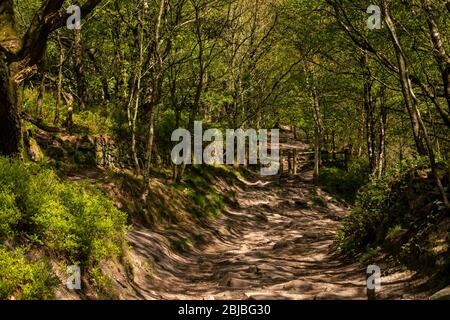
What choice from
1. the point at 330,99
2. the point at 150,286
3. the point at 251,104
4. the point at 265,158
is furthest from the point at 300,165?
the point at 150,286

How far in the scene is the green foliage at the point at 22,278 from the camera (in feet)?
20.5

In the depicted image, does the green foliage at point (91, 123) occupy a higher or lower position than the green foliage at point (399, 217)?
higher

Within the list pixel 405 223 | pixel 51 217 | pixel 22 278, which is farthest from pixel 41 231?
pixel 405 223

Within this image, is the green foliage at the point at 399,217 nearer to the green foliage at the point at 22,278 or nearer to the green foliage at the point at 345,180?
the green foliage at the point at 22,278

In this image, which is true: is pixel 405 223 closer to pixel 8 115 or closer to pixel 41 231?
pixel 41 231

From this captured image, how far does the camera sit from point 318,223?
22328 mm

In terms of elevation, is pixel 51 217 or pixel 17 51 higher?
pixel 17 51

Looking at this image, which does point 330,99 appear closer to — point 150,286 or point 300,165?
point 300,165

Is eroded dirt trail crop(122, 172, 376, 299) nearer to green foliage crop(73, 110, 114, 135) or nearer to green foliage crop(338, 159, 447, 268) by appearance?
green foliage crop(338, 159, 447, 268)

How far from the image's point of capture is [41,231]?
25.7 feet

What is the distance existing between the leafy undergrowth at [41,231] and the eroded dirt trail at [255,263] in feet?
5.88

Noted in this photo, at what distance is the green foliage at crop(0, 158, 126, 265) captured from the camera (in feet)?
24.6
